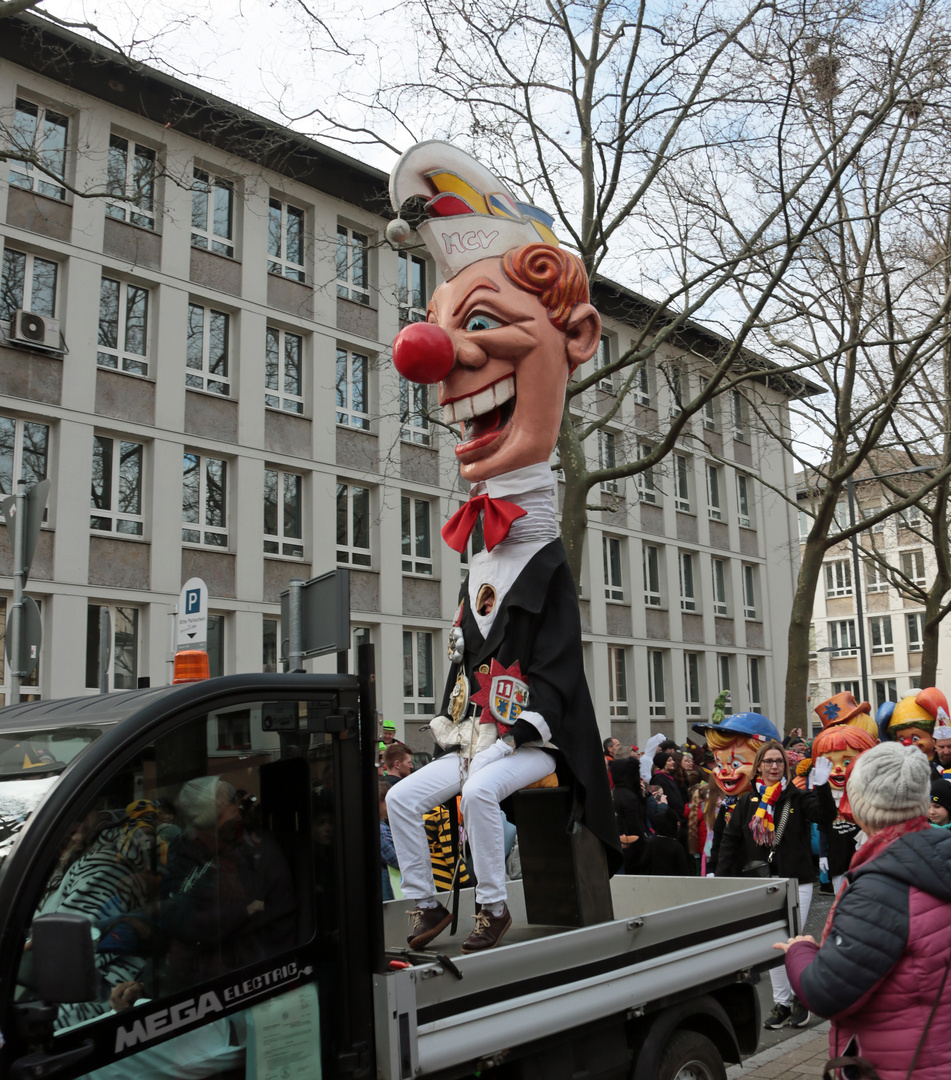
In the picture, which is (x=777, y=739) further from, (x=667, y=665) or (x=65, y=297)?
(x=667, y=665)

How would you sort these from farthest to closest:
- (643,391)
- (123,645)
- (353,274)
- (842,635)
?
(842,635)
(643,391)
(353,274)
(123,645)

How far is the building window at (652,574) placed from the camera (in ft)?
96.0

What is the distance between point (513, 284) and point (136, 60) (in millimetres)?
6335

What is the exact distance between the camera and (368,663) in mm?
3430

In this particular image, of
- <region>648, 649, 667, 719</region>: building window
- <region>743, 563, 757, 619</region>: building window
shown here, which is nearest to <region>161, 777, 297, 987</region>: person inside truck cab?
<region>648, 649, 667, 719</region>: building window

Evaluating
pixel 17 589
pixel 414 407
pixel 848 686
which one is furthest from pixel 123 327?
pixel 848 686

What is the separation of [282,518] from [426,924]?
16559 mm

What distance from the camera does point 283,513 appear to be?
20.5 meters

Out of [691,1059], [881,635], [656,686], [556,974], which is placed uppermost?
[881,635]

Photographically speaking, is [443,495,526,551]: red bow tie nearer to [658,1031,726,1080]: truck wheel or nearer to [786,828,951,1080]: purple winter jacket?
[658,1031,726,1080]: truck wheel

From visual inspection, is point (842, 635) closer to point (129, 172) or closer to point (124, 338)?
point (124, 338)

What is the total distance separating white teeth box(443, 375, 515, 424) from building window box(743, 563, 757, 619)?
29.0 metres

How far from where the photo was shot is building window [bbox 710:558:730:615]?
104 ft

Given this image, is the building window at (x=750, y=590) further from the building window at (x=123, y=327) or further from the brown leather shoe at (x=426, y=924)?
the brown leather shoe at (x=426, y=924)
